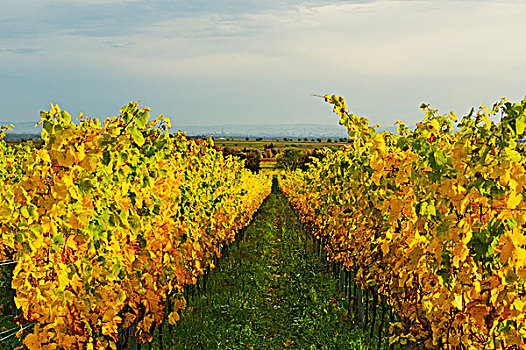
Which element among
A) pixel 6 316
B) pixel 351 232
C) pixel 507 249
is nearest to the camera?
pixel 507 249

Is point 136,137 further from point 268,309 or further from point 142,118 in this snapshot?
point 268,309

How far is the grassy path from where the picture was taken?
22.2 ft

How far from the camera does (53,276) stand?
3.54 metres

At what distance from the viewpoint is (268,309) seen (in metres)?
8.38

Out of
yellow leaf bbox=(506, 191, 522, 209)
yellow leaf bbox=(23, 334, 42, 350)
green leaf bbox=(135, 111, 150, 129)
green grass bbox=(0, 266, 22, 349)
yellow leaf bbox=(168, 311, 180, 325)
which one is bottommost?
green grass bbox=(0, 266, 22, 349)

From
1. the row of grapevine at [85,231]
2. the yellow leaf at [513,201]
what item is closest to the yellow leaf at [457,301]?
the yellow leaf at [513,201]

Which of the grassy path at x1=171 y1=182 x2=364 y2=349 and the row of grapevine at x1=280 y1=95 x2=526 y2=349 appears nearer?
the row of grapevine at x1=280 y1=95 x2=526 y2=349

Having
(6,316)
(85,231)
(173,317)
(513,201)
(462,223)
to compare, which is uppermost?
(513,201)

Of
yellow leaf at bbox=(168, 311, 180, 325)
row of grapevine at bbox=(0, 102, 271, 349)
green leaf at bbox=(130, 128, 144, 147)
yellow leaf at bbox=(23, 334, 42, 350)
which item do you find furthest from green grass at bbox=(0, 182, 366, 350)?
green leaf at bbox=(130, 128, 144, 147)

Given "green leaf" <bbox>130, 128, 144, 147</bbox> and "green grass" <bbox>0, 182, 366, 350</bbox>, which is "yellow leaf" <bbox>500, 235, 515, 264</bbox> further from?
"green grass" <bbox>0, 182, 366, 350</bbox>

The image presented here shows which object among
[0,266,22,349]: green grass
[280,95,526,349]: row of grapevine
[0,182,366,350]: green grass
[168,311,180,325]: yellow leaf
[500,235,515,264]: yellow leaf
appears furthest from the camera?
[0,266,22,349]: green grass

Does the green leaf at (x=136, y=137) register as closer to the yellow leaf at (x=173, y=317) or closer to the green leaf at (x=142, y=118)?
the green leaf at (x=142, y=118)

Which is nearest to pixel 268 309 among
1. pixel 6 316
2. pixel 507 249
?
pixel 6 316

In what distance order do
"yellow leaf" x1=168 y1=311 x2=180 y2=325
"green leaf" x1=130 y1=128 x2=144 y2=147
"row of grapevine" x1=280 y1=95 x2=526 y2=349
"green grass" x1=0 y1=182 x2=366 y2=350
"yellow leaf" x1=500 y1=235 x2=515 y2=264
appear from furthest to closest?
1. "green grass" x1=0 y1=182 x2=366 y2=350
2. "yellow leaf" x1=168 y1=311 x2=180 y2=325
3. "green leaf" x1=130 y1=128 x2=144 y2=147
4. "row of grapevine" x1=280 y1=95 x2=526 y2=349
5. "yellow leaf" x1=500 y1=235 x2=515 y2=264
